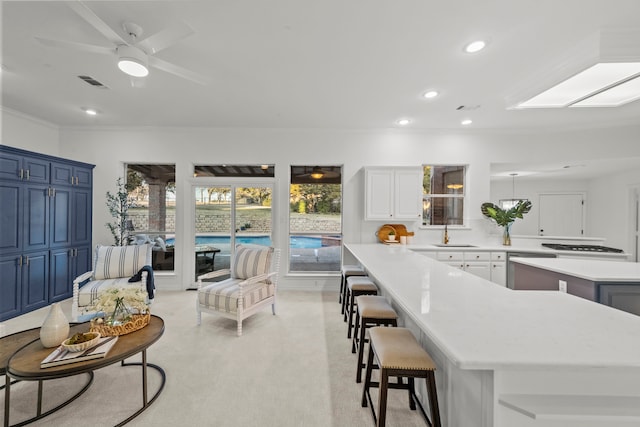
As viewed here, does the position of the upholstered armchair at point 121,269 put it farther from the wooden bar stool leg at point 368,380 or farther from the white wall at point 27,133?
the wooden bar stool leg at point 368,380

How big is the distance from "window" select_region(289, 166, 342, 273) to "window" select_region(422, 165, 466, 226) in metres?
1.61

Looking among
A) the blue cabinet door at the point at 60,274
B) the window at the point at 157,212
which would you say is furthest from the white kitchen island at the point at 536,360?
the blue cabinet door at the point at 60,274

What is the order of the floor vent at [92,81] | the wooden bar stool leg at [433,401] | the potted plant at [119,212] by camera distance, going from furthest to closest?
1. the potted plant at [119,212]
2. the floor vent at [92,81]
3. the wooden bar stool leg at [433,401]

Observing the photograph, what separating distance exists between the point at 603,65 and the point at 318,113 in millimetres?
2983

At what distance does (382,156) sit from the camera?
4.65m

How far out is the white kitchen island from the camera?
33.4 inches

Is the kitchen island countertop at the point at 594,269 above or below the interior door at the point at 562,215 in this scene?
below

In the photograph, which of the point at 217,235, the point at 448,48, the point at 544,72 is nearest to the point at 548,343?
the point at 448,48

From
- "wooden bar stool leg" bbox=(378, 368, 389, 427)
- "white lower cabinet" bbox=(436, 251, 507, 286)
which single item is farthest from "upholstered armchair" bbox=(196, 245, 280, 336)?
"white lower cabinet" bbox=(436, 251, 507, 286)

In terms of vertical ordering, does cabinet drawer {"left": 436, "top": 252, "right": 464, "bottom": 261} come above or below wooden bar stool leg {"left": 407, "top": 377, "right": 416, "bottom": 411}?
above

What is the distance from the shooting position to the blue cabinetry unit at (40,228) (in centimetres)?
326

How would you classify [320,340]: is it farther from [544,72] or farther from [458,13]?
[544,72]

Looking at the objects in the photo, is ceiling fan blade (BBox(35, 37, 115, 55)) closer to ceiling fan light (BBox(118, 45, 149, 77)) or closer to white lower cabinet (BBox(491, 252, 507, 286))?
ceiling fan light (BBox(118, 45, 149, 77))

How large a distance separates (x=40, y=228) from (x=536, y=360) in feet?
17.4
